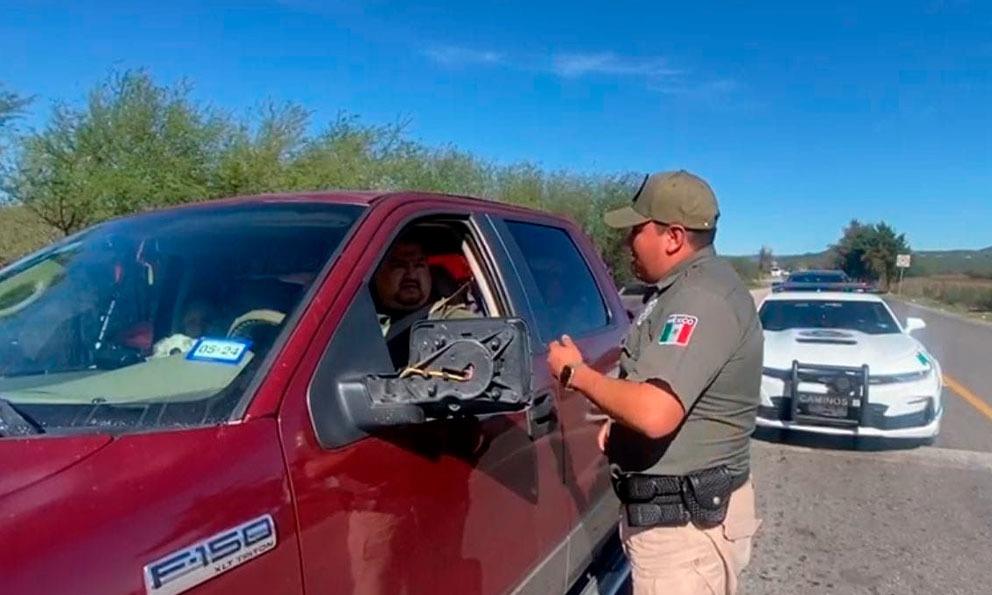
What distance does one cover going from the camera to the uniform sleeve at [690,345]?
200cm

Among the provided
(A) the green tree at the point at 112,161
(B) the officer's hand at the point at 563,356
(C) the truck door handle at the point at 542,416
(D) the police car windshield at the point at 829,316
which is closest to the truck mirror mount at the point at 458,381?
(B) the officer's hand at the point at 563,356

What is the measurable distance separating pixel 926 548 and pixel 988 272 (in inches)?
3015

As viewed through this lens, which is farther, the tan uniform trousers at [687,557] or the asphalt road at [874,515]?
the asphalt road at [874,515]

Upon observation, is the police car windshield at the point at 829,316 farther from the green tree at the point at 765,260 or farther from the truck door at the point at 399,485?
the green tree at the point at 765,260

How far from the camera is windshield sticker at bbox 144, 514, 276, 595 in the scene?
1.17 meters

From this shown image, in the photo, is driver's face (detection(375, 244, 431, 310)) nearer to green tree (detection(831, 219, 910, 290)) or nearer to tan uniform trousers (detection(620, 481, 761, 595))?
tan uniform trousers (detection(620, 481, 761, 595))

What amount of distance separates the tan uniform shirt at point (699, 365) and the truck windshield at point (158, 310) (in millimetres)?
955

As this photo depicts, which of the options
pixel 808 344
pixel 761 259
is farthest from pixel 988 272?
pixel 808 344

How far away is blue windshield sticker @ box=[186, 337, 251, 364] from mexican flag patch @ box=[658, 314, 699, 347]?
Result: 1.11 m

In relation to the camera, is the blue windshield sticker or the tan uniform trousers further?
the tan uniform trousers

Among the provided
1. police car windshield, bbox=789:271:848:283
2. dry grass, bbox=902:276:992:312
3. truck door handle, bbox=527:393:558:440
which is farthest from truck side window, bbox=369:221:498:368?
dry grass, bbox=902:276:992:312

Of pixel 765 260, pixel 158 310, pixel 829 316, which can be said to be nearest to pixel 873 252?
pixel 765 260

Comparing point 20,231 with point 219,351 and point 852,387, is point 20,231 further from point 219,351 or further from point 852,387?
point 219,351

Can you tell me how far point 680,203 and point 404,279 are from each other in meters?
1.11
